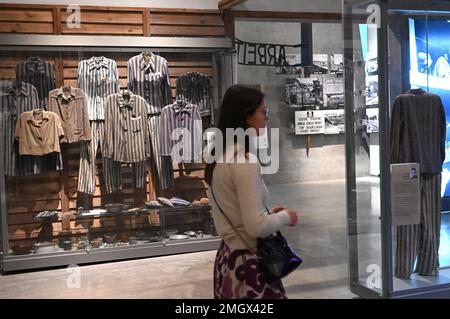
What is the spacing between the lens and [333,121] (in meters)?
12.1

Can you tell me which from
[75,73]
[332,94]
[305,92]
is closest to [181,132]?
[75,73]

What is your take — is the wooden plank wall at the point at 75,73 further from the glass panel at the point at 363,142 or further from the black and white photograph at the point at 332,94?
the black and white photograph at the point at 332,94

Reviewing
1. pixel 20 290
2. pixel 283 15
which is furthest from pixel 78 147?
pixel 283 15

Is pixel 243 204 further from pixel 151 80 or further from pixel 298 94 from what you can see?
pixel 298 94

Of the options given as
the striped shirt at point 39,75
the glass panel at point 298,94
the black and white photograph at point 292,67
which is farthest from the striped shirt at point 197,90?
the black and white photograph at point 292,67

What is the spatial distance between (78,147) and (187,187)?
133cm

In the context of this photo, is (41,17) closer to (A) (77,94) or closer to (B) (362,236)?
(A) (77,94)

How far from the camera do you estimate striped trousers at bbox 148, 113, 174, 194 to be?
5.91m

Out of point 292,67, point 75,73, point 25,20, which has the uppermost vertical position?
point 292,67

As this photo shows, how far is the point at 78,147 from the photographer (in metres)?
5.77

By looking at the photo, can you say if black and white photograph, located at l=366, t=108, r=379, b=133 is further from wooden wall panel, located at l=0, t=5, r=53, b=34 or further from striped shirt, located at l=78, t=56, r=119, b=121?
wooden wall panel, located at l=0, t=5, r=53, b=34

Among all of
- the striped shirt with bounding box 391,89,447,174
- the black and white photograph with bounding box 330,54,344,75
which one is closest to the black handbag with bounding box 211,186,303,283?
the striped shirt with bounding box 391,89,447,174

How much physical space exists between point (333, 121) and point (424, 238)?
321 inches

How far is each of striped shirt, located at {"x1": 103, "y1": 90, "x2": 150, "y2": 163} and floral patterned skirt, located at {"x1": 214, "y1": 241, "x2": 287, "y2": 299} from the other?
12.5 feet
